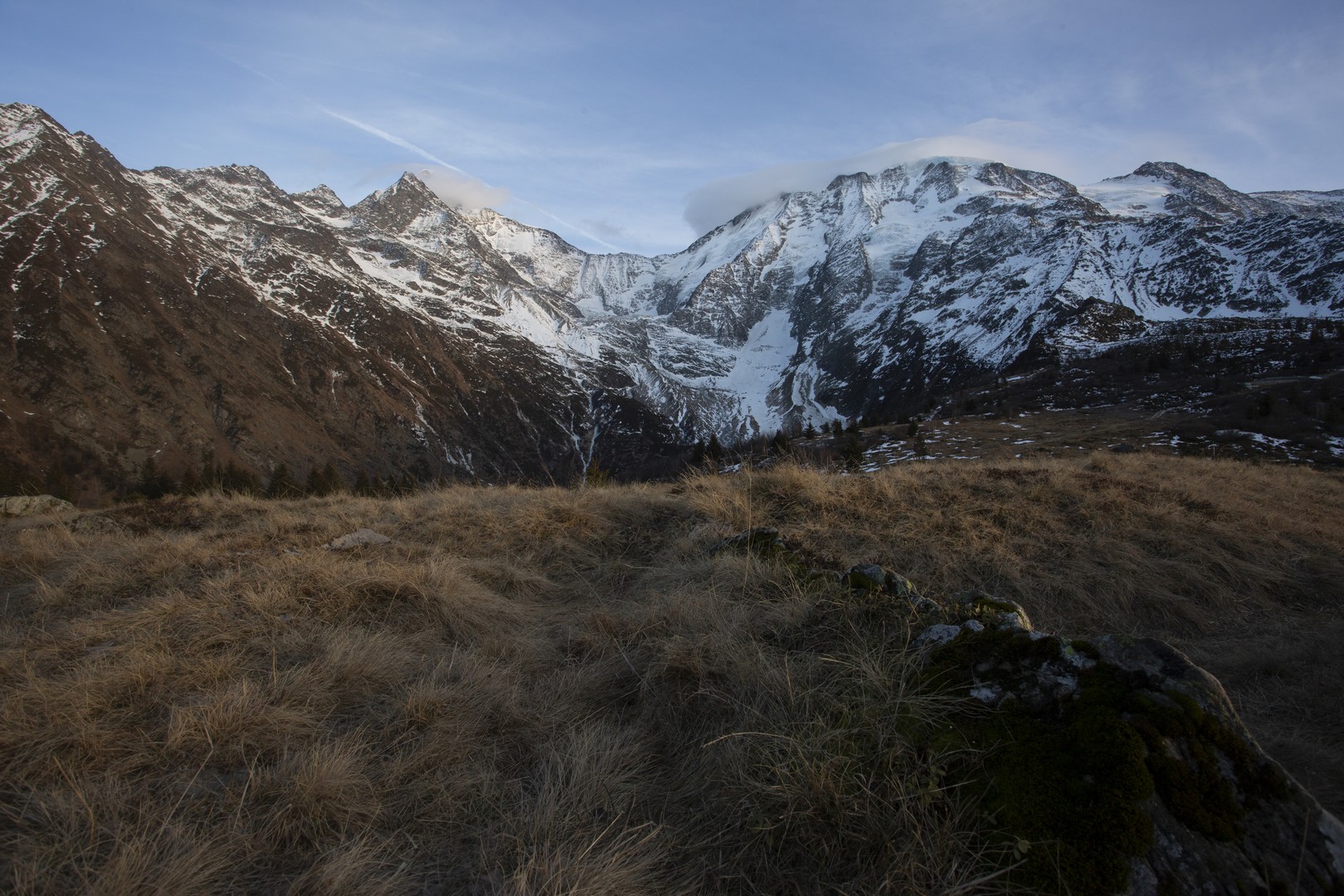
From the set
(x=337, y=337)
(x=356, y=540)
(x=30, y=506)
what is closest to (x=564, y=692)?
(x=356, y=540)

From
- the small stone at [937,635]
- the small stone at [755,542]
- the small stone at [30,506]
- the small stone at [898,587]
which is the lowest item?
the small stone at [30,506]

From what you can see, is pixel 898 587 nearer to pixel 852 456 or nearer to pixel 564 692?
pixel 564 692

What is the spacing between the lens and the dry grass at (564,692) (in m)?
2.21

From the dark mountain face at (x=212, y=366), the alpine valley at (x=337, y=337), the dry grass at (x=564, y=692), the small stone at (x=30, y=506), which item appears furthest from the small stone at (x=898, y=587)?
the dark mountain face at (x=212, y=366)

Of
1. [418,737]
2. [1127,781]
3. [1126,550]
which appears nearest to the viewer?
[1127,781]

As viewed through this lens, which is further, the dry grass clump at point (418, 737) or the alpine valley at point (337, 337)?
the alpine valley at point (337, 337)

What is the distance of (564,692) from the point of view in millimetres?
3727

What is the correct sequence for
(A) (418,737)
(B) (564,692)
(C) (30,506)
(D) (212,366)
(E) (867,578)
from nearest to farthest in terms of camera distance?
(A) (418,737) < (B) (564,692) < (E) (867,578) < (C) (30,506) < (D) (212,366)

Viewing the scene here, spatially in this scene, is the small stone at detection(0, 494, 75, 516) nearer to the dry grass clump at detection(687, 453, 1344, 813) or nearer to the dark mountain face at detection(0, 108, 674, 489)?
the dry grass clump at detection(687, 453, 1344, 813)

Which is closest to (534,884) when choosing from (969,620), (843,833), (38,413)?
(843,833)

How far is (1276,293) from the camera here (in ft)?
410

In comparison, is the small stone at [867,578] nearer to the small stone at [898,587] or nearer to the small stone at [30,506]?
the small stone at [898,587]

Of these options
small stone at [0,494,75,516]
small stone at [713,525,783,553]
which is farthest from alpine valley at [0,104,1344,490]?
small stone at [713,525,783,553]

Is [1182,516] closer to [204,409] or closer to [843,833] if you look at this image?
[843,833]
